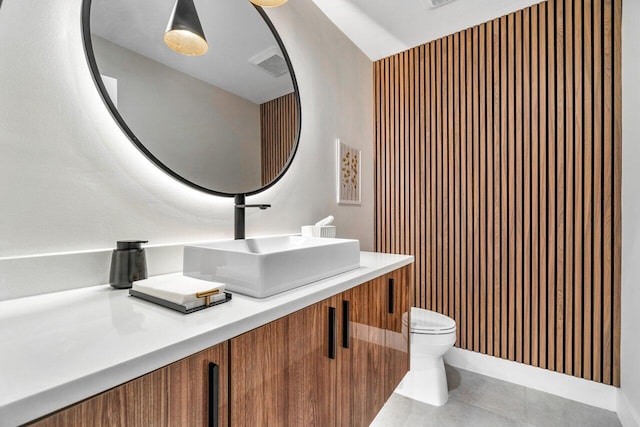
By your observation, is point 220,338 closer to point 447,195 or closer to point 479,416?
point 479,416

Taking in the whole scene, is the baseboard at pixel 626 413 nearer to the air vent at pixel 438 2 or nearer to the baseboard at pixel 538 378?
the baseboard at pixel 538 378

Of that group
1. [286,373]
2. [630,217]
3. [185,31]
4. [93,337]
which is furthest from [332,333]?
[630,217]

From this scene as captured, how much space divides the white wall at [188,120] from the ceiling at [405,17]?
110 centimetres

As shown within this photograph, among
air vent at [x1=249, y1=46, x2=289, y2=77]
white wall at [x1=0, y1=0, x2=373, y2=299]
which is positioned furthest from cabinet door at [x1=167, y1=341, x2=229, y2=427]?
air vent at [x1=249, y1=46, x2=289, y2=77]

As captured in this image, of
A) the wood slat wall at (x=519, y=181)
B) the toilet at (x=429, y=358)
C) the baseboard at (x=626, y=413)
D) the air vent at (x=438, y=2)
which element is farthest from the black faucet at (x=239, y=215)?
the baseboard at (x=626, y=413)

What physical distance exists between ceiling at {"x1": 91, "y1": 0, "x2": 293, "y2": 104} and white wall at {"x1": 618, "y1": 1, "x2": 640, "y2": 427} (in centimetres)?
185

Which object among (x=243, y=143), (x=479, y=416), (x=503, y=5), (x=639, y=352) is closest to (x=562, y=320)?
(x=639, y=352)

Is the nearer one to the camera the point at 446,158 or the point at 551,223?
the point at 551,223

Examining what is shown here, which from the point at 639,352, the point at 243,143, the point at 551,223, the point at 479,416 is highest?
the point at 243,143

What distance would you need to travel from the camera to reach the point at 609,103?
1.79 meters

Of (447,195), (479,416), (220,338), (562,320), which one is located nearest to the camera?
(220,338)

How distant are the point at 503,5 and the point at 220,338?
8.50 feet

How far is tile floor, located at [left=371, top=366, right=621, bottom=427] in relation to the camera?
66.2 inches

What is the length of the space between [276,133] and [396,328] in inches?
43.7
